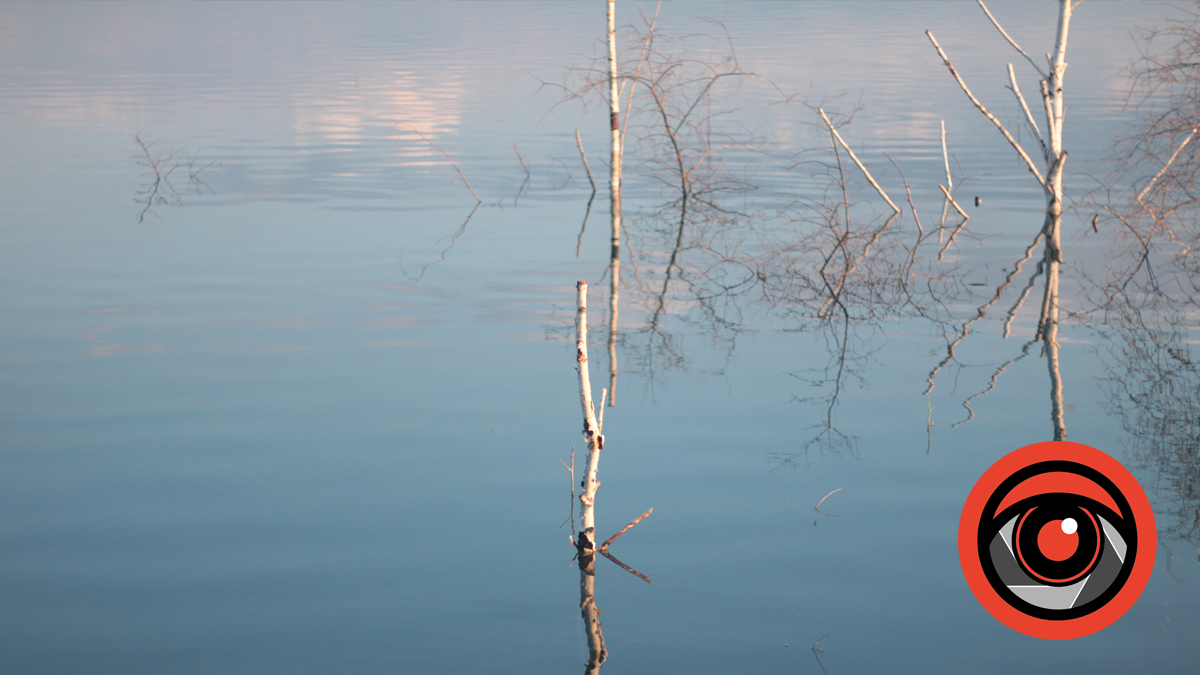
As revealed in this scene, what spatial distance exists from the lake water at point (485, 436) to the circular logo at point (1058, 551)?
19 cm

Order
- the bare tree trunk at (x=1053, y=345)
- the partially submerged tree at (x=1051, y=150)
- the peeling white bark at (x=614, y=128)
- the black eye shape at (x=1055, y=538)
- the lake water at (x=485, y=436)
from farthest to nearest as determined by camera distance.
A: the peeling white bark at (x=614, y=128) < the partially submerged tree at (x=1051, y=150) < the bare tree trunk at (x=1053, y=345) < the lake water at (x=485, y=436) < the black eye shape at (x=1055, y=538)

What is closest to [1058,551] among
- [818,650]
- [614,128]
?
[818,650]

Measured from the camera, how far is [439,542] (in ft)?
22.9

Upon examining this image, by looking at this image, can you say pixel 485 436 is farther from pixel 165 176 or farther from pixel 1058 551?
pixel 165 176

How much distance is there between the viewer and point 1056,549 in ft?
17.2

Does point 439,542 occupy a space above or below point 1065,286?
below

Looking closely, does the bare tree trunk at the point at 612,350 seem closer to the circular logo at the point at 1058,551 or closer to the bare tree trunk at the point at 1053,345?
the bare tree trunk at the point at 1053,345

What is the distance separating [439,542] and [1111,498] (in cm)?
407

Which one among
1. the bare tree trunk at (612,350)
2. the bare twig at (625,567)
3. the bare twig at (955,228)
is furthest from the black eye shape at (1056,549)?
the bare twig at (955,228)

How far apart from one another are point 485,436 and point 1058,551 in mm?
4781

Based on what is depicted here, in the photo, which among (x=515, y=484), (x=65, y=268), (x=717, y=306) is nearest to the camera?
(x=515, y=484)

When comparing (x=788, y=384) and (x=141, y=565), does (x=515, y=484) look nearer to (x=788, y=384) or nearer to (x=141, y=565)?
(x=141, y=565)

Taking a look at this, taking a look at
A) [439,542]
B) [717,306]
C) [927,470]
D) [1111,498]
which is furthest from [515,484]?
[717,306]

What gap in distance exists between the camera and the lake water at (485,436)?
5.97m
